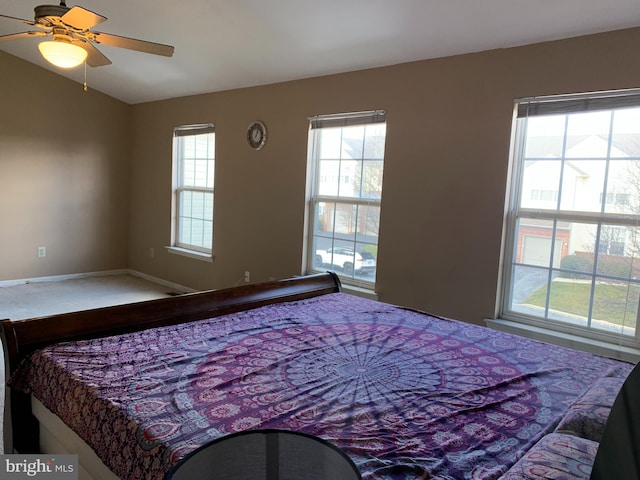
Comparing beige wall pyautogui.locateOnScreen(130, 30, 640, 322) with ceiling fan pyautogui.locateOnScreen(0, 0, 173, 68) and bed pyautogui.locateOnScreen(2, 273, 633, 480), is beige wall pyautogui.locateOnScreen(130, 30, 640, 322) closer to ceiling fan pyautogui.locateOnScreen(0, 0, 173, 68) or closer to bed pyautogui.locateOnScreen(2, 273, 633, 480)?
bed pyautogui.locateOnScreen(2, 273, 633, 480)

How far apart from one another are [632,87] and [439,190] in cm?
129

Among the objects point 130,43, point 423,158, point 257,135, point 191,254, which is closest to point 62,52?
point 130,43

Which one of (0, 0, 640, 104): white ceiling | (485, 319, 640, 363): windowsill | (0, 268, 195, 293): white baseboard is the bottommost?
(0, 268, 195, 293): white baseboard

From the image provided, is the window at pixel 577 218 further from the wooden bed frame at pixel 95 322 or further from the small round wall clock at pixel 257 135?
the small round wall clock at pixel 257 135

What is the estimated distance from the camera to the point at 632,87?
8.43 ft

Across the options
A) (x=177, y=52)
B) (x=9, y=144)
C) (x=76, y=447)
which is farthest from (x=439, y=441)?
(x=9, y=144)

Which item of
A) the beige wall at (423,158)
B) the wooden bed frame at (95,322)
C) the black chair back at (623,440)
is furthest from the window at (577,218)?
the black chair back at (623,440)

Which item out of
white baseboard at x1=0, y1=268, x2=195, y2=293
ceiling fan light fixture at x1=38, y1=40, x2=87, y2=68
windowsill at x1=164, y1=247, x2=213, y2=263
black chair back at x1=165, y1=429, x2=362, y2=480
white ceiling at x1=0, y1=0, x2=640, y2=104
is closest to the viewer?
black chair back at x1=165, y1=429, x2=362, y2=480

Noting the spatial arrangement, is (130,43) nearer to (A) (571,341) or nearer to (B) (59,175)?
(A) (571,341)

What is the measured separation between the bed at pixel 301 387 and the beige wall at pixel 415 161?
931 millimetres

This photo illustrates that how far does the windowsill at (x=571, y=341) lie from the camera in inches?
104

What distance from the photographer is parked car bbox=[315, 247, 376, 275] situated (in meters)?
4.01

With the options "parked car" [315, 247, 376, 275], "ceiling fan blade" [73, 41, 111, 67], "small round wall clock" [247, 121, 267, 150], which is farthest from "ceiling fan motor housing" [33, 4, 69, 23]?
"parked car" [315, 247, 376, 275]

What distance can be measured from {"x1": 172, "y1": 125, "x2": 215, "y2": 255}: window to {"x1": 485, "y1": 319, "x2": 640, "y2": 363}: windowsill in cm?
355
